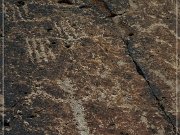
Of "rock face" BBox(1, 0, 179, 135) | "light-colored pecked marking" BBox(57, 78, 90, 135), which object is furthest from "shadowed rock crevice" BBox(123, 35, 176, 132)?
"light-colored pecked marking" BBox(57, 78, 90, 135)

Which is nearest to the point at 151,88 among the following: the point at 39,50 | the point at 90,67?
the point at 90,67

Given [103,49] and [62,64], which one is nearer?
[62,64]

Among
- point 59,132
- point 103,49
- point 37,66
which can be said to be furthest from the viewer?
point 103,49

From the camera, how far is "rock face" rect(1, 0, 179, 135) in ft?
6.36

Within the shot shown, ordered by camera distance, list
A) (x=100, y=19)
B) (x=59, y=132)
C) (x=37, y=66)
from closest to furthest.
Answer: (x=59, y=132), (x=37, y=66), (x=100, y=19)

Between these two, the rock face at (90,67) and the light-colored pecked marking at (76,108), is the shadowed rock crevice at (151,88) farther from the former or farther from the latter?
the light-colored pecked marking at (76,108)

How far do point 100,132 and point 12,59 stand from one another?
568mm

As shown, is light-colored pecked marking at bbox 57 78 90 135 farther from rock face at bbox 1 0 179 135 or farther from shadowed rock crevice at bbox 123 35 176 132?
shadowed rock crevice at bbox 123 35 176 132

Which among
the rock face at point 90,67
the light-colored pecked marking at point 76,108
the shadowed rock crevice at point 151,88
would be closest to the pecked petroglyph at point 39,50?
the rock face at point 90,67

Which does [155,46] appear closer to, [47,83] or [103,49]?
[103,49]

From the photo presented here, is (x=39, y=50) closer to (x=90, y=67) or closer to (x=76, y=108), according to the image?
(x=90, y=67)

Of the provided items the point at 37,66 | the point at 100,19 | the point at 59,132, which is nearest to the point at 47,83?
the point at 37,66

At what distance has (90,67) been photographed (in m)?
2.22

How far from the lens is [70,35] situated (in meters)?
2.38
